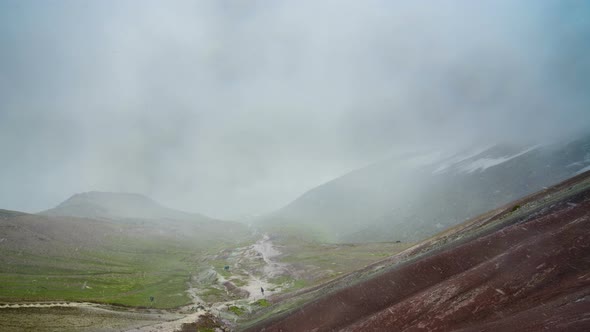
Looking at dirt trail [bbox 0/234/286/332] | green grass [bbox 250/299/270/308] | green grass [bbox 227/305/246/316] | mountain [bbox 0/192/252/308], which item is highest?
mountain [bbox 0/192/252/308]

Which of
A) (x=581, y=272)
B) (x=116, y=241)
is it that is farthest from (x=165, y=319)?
(x=116, y=241)

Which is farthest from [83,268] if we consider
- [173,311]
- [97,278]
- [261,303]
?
[261,303]

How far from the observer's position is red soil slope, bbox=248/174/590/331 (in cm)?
2856

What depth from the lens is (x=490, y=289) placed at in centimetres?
3481

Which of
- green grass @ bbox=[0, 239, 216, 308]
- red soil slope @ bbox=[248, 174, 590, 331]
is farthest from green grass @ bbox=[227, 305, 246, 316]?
red soil slope @ bbox=[248, 174, 590, 331]

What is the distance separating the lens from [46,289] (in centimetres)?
9319

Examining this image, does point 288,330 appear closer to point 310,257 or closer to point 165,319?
point 165,319

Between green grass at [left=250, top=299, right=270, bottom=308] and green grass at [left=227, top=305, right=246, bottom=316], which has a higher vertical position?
green grass at [left=227, top=305, right=246, bottom=316]

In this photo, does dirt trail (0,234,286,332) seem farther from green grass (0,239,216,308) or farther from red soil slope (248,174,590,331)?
red soil slope (248,174,590,331)

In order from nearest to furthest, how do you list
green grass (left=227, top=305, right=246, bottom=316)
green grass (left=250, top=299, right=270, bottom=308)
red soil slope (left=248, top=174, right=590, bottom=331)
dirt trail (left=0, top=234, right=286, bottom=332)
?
red soil slope (left=248, top=174, right=590, bottom=331) → dirt trail (left=0, top=234, right=286, bottom=332) → green grass (left=227, top=305, right=246, bottom=316) → green grass (left=250, top=299, right=270, bottom=308)

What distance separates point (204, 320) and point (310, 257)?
92.0 m

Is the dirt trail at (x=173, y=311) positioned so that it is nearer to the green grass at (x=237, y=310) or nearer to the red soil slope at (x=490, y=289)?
the green grass at (x=237, y=310)

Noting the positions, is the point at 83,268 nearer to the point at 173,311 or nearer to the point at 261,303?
the point at 173,311

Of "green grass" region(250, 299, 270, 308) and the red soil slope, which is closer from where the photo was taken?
the red soil slope
